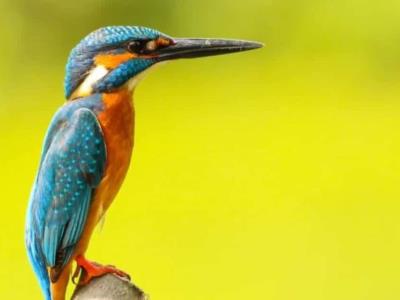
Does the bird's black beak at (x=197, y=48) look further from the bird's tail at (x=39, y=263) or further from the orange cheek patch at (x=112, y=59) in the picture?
the bird's tail at (x=39, y=263)

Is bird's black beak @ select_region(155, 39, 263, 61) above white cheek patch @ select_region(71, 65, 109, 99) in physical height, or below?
above

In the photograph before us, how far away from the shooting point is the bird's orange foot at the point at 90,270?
4.55 ft

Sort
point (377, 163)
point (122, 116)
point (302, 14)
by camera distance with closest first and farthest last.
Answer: point (122, 116) → point (377, 163) → point (302, 14)

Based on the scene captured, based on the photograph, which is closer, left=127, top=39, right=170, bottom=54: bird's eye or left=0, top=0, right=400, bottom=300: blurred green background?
left=127, top=39, right=170, bottom=54: bird's eye

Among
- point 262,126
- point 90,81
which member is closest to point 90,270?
point 90,81

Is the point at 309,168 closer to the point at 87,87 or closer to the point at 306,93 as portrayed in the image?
A: the point at 306,93

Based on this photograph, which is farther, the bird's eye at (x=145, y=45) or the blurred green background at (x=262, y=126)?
the blurred green background at (x=262, y=126)

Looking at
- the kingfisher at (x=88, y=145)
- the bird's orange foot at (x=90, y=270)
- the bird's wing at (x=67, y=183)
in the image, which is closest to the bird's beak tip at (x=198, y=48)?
the kingfisher at (x=88, y=145)

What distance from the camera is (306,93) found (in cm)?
507

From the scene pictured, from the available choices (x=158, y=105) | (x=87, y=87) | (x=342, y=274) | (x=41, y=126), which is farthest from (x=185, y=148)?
(x=87, y=87)

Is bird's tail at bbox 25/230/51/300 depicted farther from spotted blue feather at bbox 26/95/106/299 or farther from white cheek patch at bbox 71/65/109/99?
white cheek patch at bbox 71/65/109/99

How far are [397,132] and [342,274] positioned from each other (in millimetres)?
1165

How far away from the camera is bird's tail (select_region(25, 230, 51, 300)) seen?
1399 mm

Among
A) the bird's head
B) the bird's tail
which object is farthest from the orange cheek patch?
the bird's tail
